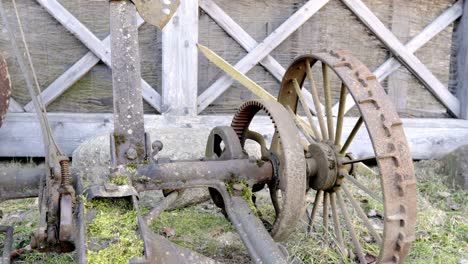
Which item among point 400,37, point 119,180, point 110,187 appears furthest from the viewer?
point 400,37

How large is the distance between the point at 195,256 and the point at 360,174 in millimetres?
3303

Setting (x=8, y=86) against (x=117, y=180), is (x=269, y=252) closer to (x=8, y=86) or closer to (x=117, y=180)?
(x=117, y=180)

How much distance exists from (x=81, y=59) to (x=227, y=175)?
2.85 m

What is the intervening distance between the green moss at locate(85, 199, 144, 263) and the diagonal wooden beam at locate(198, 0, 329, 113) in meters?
2.95

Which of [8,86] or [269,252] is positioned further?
[8,86]

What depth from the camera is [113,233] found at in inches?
89.8

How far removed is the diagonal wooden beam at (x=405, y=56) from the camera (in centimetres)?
561

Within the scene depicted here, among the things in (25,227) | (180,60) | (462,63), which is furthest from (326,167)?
(462,63)

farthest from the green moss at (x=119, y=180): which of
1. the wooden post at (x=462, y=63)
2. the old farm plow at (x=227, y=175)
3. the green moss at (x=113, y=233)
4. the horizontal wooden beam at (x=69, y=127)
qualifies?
the wooden post at (x=462, y=63)

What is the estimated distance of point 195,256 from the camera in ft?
7.77

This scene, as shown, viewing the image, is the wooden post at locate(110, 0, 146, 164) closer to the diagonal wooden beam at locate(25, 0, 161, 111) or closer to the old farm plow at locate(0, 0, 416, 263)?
the old farm plow at locate(0, 0, 416, 263)

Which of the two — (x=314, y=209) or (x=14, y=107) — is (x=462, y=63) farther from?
(x=14, y=107)

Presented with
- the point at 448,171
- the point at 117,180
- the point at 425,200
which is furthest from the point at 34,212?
the point at 448,171

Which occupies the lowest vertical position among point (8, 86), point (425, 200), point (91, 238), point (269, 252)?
point (425, 200)
